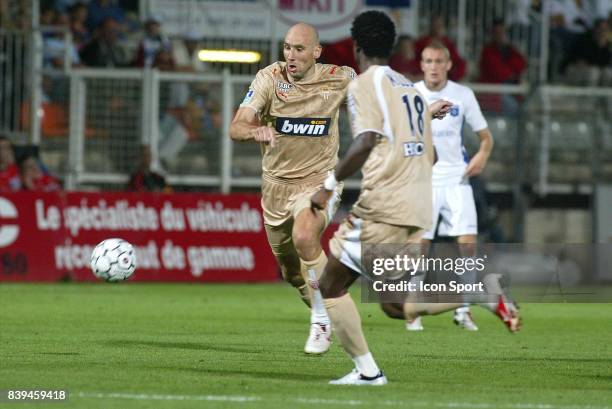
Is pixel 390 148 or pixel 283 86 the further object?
pixel 283 86

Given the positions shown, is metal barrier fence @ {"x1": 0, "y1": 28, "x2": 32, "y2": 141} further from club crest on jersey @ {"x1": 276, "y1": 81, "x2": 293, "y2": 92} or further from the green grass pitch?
club crest on jersey @ {"x1": 276, "y1": 81, "x2": 293, "y2": 92}

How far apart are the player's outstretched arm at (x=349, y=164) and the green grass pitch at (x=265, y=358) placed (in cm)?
114

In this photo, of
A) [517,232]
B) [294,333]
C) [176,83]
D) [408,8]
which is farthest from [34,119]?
[294,333]

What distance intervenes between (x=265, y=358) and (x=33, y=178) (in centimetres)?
1005

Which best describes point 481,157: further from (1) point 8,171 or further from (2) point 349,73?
(1) point 8,171

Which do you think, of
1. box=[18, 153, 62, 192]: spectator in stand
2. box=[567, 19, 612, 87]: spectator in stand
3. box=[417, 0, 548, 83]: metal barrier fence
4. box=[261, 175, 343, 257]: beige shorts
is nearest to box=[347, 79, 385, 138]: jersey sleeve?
box=[261, 175, 343, 257]: beige shorts

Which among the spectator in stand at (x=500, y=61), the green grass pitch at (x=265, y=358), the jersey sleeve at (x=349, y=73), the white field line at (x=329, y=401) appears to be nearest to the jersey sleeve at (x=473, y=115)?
the green grass pitch at (x=265, y=358)

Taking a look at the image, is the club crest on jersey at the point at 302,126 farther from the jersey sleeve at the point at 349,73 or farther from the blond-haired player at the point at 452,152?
the blond-haired player at the point at 452,152

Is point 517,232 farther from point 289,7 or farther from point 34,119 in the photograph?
point 34,119

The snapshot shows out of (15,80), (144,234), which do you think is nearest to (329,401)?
(144,234)

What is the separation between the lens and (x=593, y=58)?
947 inches

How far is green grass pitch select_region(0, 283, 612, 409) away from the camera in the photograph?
7.66 m

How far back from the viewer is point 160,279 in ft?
64.8

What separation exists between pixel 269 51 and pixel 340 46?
1.14 metres
